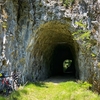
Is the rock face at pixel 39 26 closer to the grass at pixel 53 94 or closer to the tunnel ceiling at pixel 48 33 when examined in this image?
the tunnel ceiling at pixel 48 33

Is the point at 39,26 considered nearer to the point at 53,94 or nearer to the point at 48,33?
the point at 48,33

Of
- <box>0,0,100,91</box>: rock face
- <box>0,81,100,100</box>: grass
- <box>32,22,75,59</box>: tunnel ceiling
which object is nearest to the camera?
<box>0,81,100,100</box>: grass

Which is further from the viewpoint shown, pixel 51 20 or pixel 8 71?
pixel 51 20

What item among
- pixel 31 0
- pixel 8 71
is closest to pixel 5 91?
pixel 8 71

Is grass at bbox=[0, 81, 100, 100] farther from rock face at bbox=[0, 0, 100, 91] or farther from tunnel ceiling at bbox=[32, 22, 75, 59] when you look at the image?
tunnel ceiling at bbox=[32, 22, 75, 59]

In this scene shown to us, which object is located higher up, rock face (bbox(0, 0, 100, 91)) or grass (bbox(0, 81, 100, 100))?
rock face (bbox(0, 0, 100, 91))

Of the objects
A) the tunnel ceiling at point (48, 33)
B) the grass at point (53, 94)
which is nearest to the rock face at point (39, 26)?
the tunnel ceiling at point (48, 33)

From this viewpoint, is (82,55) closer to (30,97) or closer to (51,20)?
(51,20)

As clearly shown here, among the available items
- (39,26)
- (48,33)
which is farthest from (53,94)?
(48,33)

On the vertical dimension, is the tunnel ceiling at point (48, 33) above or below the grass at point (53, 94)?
above

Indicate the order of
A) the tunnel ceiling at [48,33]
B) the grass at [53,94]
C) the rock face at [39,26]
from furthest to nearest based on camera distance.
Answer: the tunnel ceiling at [48,33], the rock face at [39,26], the grass at [53,94]

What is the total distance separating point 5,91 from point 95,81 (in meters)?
4.51

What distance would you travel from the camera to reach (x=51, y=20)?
11.7 metres

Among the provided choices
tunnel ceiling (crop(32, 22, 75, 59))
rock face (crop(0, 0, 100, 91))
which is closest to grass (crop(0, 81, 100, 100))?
rock face (crop(0, 0, 100, 91))
